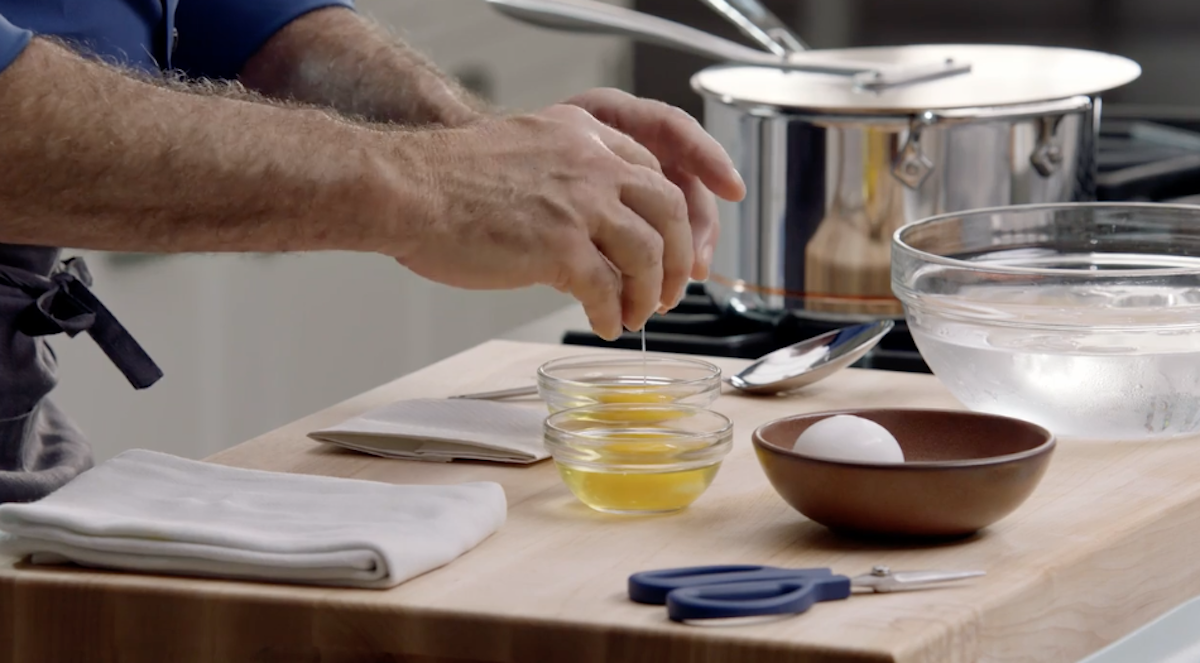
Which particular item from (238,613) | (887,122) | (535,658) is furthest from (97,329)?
(887,122)

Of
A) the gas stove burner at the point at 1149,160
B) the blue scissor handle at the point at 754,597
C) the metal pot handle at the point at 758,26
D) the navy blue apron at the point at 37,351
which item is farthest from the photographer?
the gas stove burner at the point at 1149,160

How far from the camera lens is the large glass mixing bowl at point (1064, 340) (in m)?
1.06

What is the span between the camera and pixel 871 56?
67.8 inches

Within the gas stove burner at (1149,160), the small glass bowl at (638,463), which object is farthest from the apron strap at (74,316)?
the gas stove burner at (1149,160)

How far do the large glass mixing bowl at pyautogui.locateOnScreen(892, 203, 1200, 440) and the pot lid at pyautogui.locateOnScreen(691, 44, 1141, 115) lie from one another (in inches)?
13.2

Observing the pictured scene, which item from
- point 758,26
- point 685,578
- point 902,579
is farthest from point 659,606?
point 758,26

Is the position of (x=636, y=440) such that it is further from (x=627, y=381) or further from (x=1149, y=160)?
(x=1149, y=160)

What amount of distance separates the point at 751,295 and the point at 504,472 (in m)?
0.58

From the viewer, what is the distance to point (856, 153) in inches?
59.4

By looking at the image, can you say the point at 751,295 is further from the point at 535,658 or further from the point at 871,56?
the point at 535,658

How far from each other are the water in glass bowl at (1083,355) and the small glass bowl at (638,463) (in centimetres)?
23

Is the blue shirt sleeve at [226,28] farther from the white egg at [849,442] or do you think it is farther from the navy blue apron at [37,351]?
the white egg at [849,442]

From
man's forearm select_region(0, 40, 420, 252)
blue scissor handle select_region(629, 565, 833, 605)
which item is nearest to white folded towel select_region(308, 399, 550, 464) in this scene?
man's forearm select_region(0, 40, 420, 252)

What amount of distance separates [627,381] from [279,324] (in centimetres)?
132
